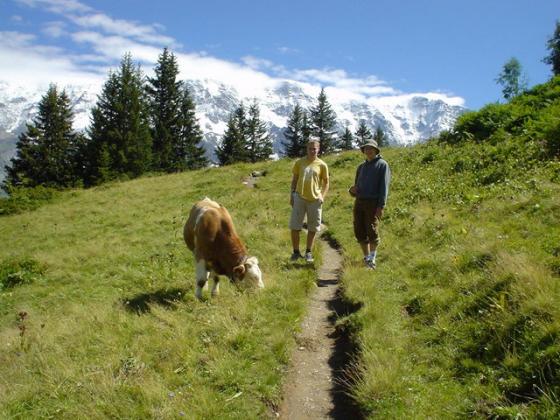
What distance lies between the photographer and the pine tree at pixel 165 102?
163ft

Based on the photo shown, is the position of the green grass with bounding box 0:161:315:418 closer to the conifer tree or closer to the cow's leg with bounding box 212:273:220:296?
the cow's leg with bounding box 212:273:220:296

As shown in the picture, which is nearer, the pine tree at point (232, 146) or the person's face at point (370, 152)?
the person's face at point (370, 152)

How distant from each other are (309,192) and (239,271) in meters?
2.81

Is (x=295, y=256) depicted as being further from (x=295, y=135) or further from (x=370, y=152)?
(x=295, y=135)

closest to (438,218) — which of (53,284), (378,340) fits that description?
(378,340)

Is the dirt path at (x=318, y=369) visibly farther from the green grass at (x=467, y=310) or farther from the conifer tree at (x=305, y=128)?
the conifer tree at (x=305, y=128)

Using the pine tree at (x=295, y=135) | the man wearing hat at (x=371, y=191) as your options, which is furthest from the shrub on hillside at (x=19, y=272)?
the pine tree at (x=295, y=135)

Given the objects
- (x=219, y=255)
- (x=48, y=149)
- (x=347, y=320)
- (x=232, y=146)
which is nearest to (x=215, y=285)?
(x=219, y=255)

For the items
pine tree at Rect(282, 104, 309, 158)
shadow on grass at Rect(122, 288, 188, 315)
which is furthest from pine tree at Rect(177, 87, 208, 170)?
shadow on grass at Rect(122, 288, 188, 315)

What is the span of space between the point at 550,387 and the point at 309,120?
215 ft

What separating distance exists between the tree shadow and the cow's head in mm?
1407

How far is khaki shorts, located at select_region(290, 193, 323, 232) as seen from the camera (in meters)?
10.1

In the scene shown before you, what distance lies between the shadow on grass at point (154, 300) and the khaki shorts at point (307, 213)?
2.98 metres

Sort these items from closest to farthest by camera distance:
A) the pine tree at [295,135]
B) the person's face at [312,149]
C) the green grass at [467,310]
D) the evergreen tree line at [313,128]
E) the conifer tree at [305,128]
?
the green grass at [467,310] → the person's face at [312,149] → the conifer tree at [305,128] → the pine tree at [295,135] → the evergreen tree line at [313,128]
